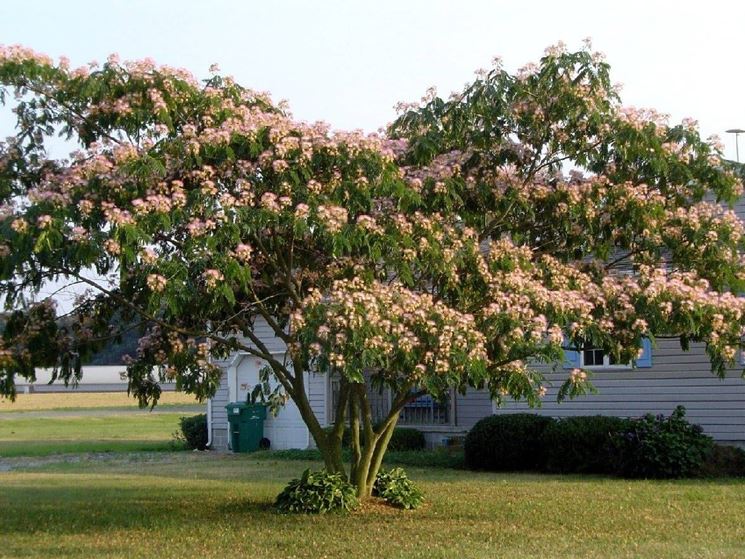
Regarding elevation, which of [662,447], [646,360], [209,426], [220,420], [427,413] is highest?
[646,360]

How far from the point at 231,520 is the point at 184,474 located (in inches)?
265

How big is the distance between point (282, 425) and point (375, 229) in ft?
47.5

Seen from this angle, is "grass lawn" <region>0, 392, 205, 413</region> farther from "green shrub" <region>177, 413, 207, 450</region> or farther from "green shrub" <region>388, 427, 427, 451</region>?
"green shrub" <region>388, 427, 427, 451</region>

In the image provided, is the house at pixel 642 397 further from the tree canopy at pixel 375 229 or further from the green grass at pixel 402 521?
the tree canopy at pixel 375 229

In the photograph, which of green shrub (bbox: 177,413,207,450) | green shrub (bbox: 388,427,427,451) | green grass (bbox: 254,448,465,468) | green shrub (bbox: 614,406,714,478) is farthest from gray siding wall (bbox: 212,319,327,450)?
green shrub (bbox: 614,406,714,478)

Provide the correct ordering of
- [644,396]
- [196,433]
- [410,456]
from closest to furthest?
1. [644,396]
2. [410,456]
3. [196,433]

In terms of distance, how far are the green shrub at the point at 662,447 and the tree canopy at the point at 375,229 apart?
497 centimetres

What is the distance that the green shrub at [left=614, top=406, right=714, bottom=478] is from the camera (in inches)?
645

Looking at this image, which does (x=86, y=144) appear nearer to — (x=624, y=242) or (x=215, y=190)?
(x=215, y=190)

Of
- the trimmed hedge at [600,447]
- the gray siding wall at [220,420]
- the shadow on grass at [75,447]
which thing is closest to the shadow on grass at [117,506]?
the trimmed hedge at [600,447]

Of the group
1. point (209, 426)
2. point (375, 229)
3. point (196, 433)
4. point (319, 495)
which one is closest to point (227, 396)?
point (209, 426)

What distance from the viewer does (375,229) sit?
35.4 feet

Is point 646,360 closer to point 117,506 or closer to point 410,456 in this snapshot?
point 410,456

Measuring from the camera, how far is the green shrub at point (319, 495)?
12953mm
